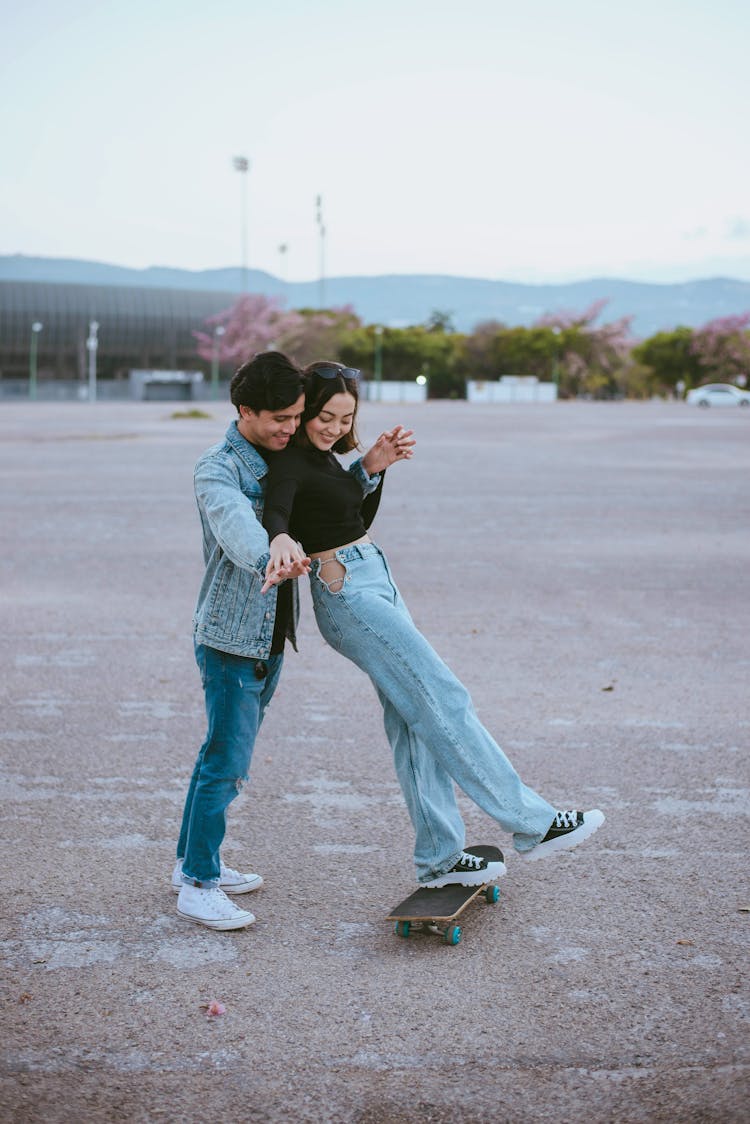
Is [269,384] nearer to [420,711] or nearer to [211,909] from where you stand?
[420,711]

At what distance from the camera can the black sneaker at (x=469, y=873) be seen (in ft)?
13.1

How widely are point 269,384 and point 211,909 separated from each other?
1535 millimetres

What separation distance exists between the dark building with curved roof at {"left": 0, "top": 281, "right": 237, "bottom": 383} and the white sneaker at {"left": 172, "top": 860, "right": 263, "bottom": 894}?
396 feet

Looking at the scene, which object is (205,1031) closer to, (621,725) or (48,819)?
(48,819)

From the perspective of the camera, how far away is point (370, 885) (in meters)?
4.24

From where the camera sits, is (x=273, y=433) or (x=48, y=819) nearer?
(x=273, y=433)

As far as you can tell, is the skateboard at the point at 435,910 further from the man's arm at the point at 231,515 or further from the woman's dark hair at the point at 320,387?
the woman's dark hair at the point at 320,387

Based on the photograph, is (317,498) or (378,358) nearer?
(317,498)

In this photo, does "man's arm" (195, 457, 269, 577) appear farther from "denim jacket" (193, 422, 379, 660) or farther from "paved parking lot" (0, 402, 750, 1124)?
"paved parking lot" (0, 402, 750, 1124)

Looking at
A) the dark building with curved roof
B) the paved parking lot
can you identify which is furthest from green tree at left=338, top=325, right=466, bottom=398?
the paved parking lot

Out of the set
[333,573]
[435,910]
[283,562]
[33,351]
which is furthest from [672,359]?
[283,562]

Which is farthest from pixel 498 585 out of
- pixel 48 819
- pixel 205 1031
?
pixel 205 1031

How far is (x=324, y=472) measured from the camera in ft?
12.6

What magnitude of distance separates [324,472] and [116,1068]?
66.7 inches
